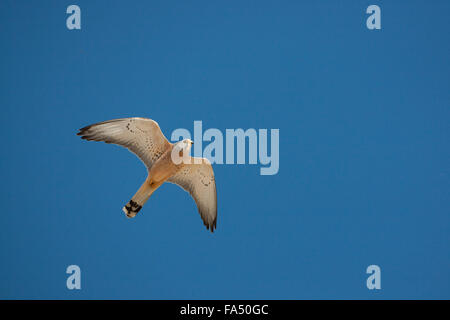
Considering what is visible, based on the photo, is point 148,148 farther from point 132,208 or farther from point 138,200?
point 132,208

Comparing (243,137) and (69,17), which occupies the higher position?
(69,17)

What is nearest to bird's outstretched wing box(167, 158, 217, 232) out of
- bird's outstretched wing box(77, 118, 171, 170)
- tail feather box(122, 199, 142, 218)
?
bird's outstretched wing box(77, 118, 171, 170)

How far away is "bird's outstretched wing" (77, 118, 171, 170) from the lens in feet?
29.6

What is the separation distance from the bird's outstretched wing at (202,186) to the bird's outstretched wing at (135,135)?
0.57m

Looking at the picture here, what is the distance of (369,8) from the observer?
490 inches

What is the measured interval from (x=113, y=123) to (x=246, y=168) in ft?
16.0

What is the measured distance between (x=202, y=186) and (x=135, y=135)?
1.42 metres

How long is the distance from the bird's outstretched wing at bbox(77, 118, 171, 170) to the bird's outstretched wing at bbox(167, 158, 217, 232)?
1.88 feet

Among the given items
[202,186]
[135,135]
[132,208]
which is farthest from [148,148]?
[202,186]

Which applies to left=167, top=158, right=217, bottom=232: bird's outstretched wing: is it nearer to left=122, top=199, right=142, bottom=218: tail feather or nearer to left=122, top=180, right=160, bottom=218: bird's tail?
left=122, top=180, right=160, bottom=218: bird's tail

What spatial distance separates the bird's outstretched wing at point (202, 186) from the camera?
31.8 ft

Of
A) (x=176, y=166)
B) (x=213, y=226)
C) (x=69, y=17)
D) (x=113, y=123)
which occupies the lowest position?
(x=213, y=226)
